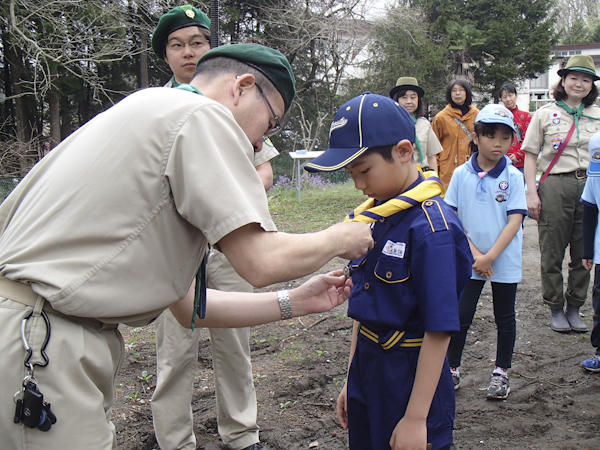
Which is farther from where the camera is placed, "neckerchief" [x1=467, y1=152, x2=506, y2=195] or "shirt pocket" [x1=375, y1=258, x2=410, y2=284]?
"neckerchief" [x1=467, y1=152, x2=506, y2=195]

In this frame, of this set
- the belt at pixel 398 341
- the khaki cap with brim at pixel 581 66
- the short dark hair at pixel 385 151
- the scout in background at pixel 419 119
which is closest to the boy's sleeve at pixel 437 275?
the belt at pixel 398 341

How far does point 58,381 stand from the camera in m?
1.32

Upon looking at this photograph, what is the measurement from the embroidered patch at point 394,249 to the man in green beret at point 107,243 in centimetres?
45

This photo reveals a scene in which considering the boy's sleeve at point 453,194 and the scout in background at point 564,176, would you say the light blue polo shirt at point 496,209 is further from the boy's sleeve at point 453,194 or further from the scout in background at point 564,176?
the scout in background at point 564,176

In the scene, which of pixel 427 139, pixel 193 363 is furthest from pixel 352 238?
pixel 427 139

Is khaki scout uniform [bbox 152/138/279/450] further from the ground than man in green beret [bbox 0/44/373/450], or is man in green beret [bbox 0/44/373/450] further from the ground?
man in green beret [bbox 0/44/373/450]

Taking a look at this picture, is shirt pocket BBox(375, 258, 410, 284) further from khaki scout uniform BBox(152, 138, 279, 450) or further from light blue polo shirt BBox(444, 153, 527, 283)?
light blue polo shirt BBox(444, 153, 527, 283)

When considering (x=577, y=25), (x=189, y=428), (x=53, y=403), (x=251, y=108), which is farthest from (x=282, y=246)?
(x=577, y=25)

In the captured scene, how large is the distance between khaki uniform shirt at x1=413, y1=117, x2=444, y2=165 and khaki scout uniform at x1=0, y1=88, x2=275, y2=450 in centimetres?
472

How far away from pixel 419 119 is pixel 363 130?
171 inches

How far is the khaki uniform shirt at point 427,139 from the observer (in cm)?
583

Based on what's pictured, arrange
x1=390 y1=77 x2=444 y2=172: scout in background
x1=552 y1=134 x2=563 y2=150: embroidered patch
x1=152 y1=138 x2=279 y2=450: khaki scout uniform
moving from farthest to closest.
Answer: x1=390 y1=77 x2=444 y2=172: scout in background
x1=552 y1=134 x2=563 y2=150: embroidered patch
x1=152 y1=138 x2=279 y2=450: khaki scout uniform

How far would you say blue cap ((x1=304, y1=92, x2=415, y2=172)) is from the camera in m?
1.81

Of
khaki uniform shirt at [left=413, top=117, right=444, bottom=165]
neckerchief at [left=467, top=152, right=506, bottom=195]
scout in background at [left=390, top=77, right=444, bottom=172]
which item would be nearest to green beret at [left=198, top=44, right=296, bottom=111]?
neckerchief at [left=467, top=152, right=506, bottom=195]
